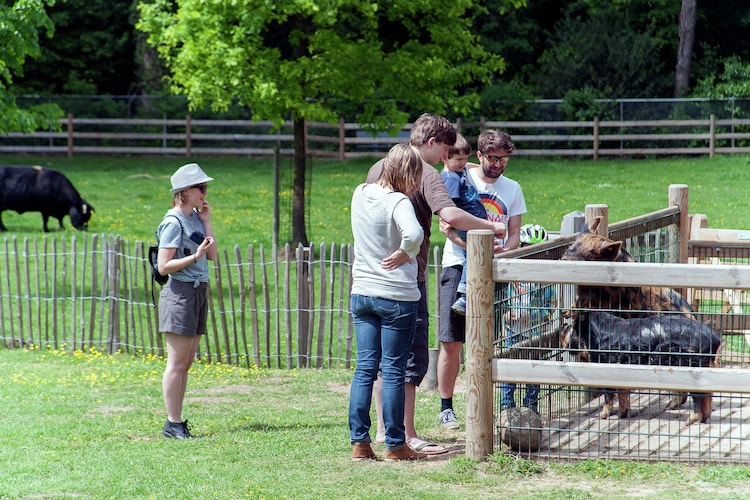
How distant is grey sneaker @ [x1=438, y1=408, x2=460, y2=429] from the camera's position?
6379mm

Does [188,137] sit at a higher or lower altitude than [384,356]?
higher

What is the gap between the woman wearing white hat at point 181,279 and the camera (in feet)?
20.1

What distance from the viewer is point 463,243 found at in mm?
6094

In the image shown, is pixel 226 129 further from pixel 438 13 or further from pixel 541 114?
pixel 438 13

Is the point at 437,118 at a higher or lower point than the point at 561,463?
higher

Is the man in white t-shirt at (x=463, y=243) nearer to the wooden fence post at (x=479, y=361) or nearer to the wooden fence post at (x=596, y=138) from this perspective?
the wooden fence post at (x=479, y=361)

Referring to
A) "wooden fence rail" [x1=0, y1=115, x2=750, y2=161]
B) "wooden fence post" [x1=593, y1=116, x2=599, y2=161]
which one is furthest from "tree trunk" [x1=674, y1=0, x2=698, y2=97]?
"wooden fence post" [x1=593, y1=116, x2=599, y2=161]

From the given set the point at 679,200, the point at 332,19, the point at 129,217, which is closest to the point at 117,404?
the point at 679,200

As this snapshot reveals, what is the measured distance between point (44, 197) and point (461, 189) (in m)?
13.3

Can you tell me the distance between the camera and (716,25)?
33.0 m

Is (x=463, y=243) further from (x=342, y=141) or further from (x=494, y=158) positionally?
(x=342, y=141)

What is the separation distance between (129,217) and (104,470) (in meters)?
13.9

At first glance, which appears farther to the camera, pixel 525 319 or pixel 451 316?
pixel 451 316

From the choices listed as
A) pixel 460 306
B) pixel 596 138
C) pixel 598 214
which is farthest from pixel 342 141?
pixel 460 306
